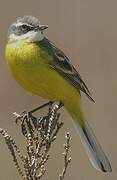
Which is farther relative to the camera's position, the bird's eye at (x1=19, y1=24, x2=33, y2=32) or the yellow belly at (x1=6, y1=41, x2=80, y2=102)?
the bird's eye at (x1=19, y1=24, x2=33, y2=32)

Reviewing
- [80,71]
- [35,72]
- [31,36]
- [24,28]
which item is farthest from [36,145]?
[80,71]

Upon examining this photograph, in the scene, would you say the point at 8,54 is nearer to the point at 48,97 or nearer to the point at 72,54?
the point at 48,97

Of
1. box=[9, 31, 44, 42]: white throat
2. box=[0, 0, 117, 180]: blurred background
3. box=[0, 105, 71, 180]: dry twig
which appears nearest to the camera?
box=[0, 105, 71, 180]: dry twig

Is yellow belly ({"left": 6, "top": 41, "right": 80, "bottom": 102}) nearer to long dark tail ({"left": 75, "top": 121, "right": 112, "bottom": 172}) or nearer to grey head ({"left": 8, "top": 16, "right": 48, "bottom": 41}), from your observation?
grey head ({"left": 8, "top": 16, "right": 48, "bottom": 41})

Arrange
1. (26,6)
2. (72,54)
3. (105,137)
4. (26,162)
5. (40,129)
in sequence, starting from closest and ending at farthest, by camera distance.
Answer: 1. (26,162)
2. (40,129)
3. (105,137)
4. (72,54)
5. (26,6)

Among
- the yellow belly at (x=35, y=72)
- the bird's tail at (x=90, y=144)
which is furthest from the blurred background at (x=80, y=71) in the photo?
the yellow belly at (x=35, y=72)

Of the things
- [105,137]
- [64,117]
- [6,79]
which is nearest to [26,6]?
[6,79]

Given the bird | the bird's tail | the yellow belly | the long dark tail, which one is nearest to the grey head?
the bird

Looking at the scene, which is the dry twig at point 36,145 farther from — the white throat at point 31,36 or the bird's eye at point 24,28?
the bird's eye at point 24,28
